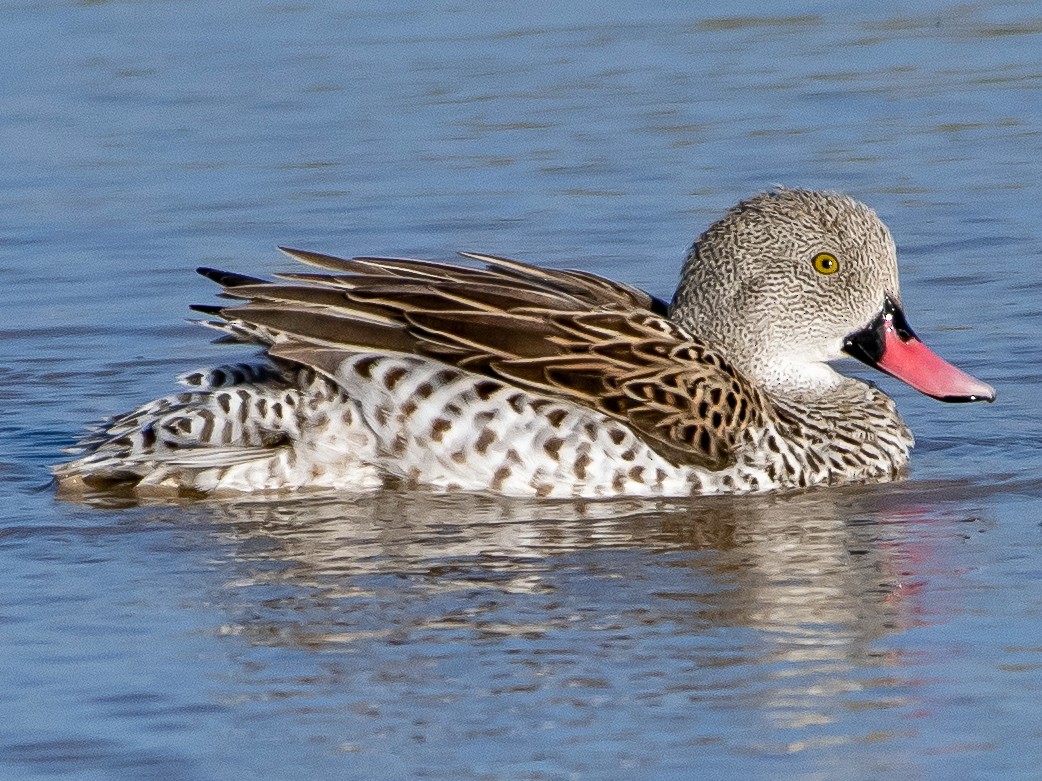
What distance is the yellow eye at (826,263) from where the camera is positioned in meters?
9.74

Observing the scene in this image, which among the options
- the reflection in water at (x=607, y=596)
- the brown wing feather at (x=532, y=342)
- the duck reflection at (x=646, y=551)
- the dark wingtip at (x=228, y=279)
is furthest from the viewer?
the dark wingtip at (x=228, y=279)

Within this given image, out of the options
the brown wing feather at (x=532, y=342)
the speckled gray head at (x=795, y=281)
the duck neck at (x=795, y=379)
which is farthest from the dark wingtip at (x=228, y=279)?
the duck neck at (x=795, y=379)

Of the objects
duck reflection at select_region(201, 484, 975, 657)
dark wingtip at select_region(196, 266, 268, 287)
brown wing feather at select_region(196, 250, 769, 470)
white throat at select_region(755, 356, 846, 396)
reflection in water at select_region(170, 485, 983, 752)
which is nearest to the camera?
reflection in water at select_region(170, 485, 983, 752)

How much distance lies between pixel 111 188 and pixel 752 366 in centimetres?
550

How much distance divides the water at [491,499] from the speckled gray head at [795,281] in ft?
2.17

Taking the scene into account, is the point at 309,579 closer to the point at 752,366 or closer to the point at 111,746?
the point at 111,746

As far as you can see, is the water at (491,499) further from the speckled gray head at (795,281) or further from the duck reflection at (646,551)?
the speckled gray head at (795,281)

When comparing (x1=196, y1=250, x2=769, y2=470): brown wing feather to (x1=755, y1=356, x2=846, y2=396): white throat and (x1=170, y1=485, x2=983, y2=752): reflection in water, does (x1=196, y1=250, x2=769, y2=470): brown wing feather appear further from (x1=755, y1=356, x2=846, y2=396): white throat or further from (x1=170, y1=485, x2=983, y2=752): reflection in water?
(x1=755, y1=356, x2=846, y2=396): white throat

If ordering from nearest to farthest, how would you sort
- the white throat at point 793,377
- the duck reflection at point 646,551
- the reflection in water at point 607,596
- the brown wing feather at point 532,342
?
the reflection in water at point 607,596 → the duck reflection at point 646,551 → the brown wing feather at point 532,342 → the white throat at point 793,377

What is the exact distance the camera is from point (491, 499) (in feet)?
30.1

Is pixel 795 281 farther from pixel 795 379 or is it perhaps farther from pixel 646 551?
pixel 646 551

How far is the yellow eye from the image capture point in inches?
384

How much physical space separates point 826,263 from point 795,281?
0.48 feet

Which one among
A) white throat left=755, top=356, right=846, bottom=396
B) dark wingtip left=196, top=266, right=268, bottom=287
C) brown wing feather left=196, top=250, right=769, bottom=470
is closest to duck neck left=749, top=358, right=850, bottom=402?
white throat left=755, top=356, right=846, bottom=396
